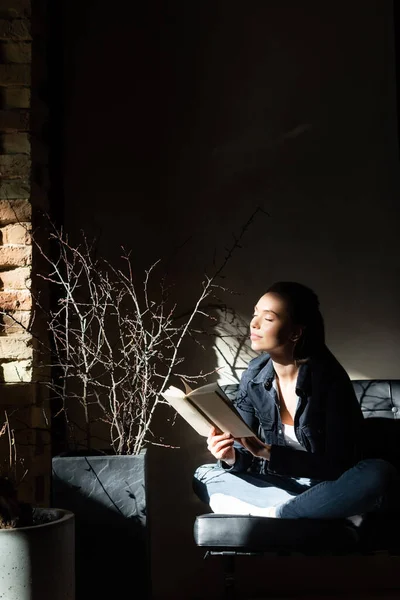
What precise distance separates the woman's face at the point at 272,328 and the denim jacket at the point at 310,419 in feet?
0.37

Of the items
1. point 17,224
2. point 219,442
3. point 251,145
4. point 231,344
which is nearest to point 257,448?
point 219,442

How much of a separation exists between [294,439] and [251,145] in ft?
4.42

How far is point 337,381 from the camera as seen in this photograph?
8.32ft

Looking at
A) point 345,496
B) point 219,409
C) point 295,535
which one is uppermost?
point 219,409

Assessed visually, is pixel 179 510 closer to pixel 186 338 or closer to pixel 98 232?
pixel 186 338

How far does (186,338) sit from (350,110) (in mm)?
1238

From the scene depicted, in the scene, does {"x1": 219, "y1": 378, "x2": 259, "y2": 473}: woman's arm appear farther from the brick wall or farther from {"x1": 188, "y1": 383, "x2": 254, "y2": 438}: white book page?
the brick wall

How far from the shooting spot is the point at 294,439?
264 centimetres

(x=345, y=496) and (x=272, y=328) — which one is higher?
(x=272, y=328)

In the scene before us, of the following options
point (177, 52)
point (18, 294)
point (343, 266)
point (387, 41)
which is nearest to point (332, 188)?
point (343, 266)

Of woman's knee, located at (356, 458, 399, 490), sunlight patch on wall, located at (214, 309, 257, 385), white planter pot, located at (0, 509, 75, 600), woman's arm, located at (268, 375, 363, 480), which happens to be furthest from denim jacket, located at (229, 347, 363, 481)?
white planter pot, located at (0, 509, 75, 600)

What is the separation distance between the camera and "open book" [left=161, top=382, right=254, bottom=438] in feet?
7.05

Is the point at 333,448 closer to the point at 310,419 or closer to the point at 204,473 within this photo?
the point at 310,419

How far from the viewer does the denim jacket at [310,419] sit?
2402mm
